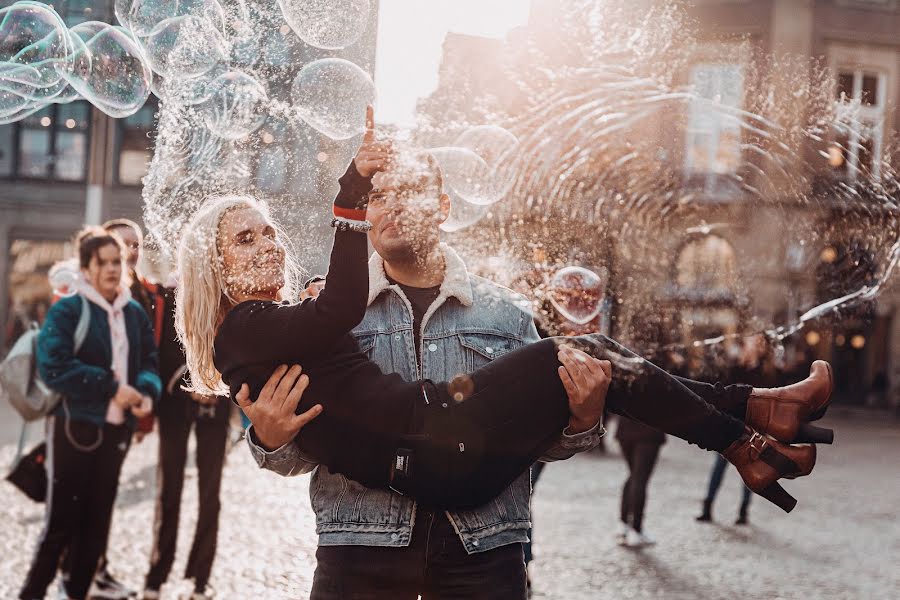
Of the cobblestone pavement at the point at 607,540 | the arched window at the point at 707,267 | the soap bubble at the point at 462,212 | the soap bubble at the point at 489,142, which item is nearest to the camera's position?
the soap bubble at the point at 489,142

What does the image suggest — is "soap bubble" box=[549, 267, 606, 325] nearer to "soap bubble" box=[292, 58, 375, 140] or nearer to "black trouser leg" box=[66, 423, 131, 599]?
"soap bubble" box=[292, 58, 375, 140]

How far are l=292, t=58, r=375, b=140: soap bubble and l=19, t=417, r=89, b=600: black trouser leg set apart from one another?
2248 millimetres

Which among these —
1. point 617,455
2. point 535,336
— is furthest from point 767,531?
point 535,336

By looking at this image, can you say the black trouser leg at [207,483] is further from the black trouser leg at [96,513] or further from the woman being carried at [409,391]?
the woman being carried at [409,391]

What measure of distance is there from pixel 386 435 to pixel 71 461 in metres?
2.89

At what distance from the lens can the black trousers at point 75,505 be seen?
186 inches

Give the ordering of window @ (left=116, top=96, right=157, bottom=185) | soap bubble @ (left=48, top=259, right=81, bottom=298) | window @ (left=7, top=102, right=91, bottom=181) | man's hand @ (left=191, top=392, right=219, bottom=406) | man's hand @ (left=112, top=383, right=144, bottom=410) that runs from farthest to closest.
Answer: window @ (left=7, top=102, right=91, bottom=181), window @ (left=116, top=96, right=157, bottom=185), man's hand @ (left=191, top=392, right=219, bottom=406), soap bubble @ (left=48, top=259, right=81, bottom=298), man's hand @ (left=112, top=383, right=144, bottom=410)

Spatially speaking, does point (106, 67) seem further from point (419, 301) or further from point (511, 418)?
point (511, 418)

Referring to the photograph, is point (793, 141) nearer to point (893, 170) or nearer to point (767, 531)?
point (893, 170)

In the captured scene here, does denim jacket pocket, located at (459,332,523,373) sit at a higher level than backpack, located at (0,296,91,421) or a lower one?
higher

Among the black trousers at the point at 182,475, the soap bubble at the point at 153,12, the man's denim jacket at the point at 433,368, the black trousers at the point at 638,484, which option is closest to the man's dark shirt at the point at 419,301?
the man's denim jacket at the point at 433,368

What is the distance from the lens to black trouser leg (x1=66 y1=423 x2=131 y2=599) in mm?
4770

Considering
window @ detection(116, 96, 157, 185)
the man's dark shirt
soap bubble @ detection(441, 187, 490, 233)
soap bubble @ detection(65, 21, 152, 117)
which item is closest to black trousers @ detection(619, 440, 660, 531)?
soap bubble @ detection(441, 187, 490, 233)

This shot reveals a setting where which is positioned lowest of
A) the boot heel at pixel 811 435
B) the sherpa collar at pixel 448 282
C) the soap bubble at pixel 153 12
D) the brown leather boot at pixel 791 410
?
the boot heel at pixel 811 435
